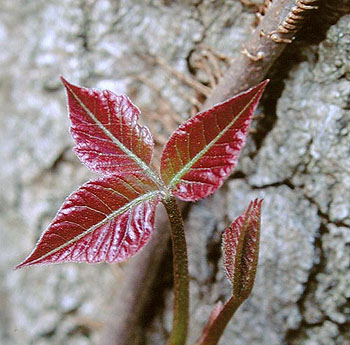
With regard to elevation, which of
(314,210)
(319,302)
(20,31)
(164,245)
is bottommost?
(319,302)

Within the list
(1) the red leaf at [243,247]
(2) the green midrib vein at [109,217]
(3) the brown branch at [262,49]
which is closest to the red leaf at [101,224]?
(2) the green midrib vein at [109,217]

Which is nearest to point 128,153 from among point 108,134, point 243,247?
point 108,134

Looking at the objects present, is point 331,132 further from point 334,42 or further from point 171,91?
point 171,91

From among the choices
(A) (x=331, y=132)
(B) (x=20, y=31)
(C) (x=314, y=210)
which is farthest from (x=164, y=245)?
(B) (x=20, y=31)

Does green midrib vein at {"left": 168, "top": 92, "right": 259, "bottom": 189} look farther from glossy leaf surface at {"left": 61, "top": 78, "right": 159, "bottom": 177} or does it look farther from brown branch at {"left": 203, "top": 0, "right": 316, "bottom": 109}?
brown branch at {"left": 203, "top": 0, "right": 316, "bottom": 109}

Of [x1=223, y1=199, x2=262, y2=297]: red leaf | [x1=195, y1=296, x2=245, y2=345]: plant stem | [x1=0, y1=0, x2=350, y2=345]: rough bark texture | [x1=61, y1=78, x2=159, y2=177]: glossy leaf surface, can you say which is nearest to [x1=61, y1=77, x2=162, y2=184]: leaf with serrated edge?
[x1=61, y1=78, x2=159, y2=177]: glossy leaf surface

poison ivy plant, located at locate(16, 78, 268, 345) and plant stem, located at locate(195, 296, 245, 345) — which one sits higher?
poison ivy plant, located at locate(16, 78, 268, 345)
